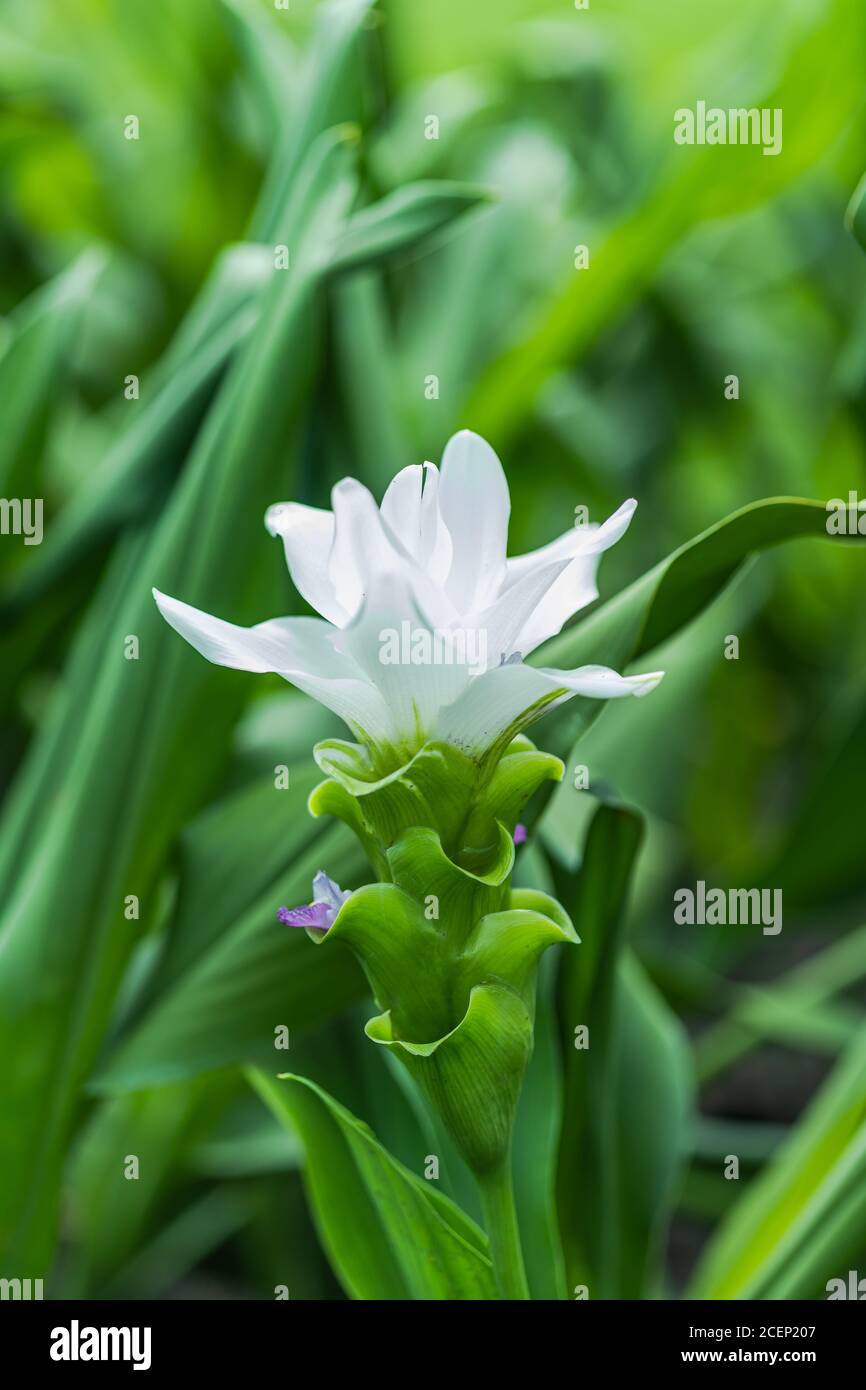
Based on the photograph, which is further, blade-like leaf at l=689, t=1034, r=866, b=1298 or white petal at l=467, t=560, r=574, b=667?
blade-like leaf at l=689, t=1034, r=866, b=1298

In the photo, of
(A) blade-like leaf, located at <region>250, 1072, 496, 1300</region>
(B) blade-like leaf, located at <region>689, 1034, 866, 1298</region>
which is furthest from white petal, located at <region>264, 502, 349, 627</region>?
(B) blade-like leaf, located at <region>689, 1034, 866, 1298</region>

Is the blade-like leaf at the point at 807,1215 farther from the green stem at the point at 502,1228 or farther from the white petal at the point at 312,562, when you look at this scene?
the white petal at the point at 312,562

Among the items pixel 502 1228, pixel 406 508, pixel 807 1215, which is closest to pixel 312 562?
pixel 406 508

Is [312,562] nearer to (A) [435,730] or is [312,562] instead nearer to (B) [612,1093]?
(A) [435,730]

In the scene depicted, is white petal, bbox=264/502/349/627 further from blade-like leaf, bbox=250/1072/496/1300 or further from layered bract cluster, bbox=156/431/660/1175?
blade-like leaf, bbox=250/1072/496/1300

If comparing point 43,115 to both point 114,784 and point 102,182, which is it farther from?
point 114,784
